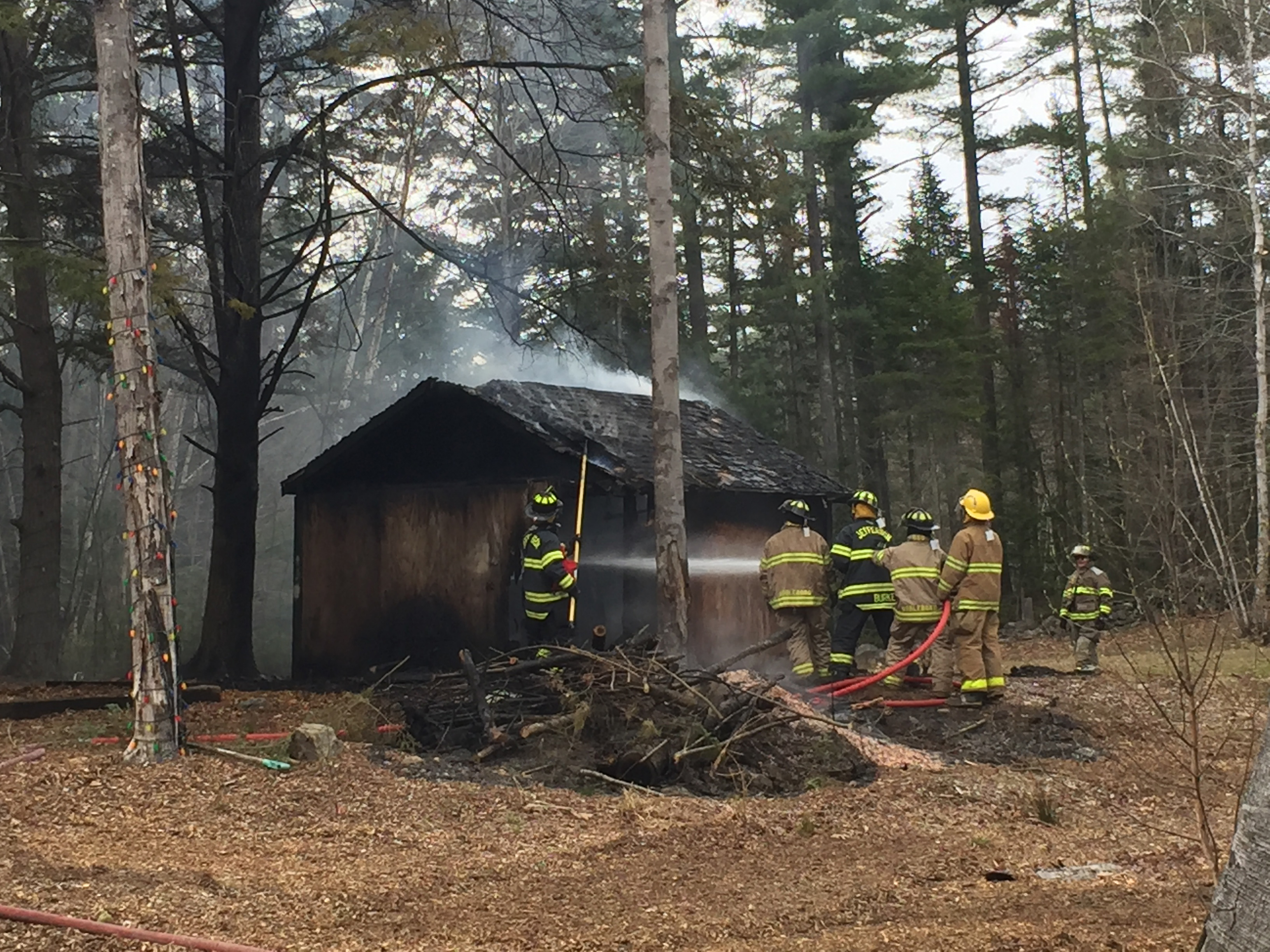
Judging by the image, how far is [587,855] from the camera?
22.2ft

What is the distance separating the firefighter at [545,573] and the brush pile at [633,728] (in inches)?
87.1

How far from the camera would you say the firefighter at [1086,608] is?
1500 cm

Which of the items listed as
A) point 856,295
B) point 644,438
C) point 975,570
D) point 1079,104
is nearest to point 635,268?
point 644,438

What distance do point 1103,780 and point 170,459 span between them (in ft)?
115

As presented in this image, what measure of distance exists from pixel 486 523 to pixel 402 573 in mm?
1644

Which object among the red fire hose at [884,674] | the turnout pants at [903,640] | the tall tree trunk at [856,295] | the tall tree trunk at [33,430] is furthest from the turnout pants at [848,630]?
the tall tree trunk at [856,295]

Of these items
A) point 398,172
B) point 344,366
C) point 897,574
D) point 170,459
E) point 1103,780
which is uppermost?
point 398,172

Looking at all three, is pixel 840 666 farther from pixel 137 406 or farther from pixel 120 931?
pixel 120 931

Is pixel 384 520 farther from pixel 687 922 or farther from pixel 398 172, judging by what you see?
pixel 398 172

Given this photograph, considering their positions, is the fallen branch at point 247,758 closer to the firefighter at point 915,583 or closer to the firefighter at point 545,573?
the firefighter at point 545,573

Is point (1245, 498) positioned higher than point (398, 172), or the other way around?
point (398, 172)

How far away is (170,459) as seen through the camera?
3906 centimetres

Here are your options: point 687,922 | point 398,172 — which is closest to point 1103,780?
point 687,922

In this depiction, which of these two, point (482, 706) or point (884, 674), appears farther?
point (884, 674)
